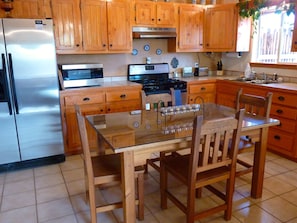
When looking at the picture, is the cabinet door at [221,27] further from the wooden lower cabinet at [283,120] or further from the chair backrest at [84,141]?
the chair backrest at [84,141]

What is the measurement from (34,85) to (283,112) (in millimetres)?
3082

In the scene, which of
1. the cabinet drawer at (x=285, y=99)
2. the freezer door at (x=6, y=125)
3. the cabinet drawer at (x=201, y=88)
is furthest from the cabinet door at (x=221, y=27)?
the freezer door at (x=6, y=125)

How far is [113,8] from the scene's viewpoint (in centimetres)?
357

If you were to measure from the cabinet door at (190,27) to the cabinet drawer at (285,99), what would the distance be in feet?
5.20

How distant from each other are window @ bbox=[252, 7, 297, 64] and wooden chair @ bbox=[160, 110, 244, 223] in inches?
101

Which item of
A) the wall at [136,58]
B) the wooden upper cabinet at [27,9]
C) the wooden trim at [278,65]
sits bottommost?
the wooden trim at [278,65]

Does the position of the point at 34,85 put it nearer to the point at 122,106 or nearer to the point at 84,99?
the point at 84,99

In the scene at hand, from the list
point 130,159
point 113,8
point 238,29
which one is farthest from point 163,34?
point 130,159

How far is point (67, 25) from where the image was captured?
3354 mm

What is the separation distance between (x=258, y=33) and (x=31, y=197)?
4061mm

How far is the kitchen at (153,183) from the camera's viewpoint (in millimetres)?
2268

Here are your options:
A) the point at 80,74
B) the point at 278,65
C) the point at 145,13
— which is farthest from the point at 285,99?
the point at 80,74

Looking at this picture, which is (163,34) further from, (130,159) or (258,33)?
(130,159)

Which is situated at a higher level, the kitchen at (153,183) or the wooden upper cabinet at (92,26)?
the wooden upper cabinet at (92,26)
